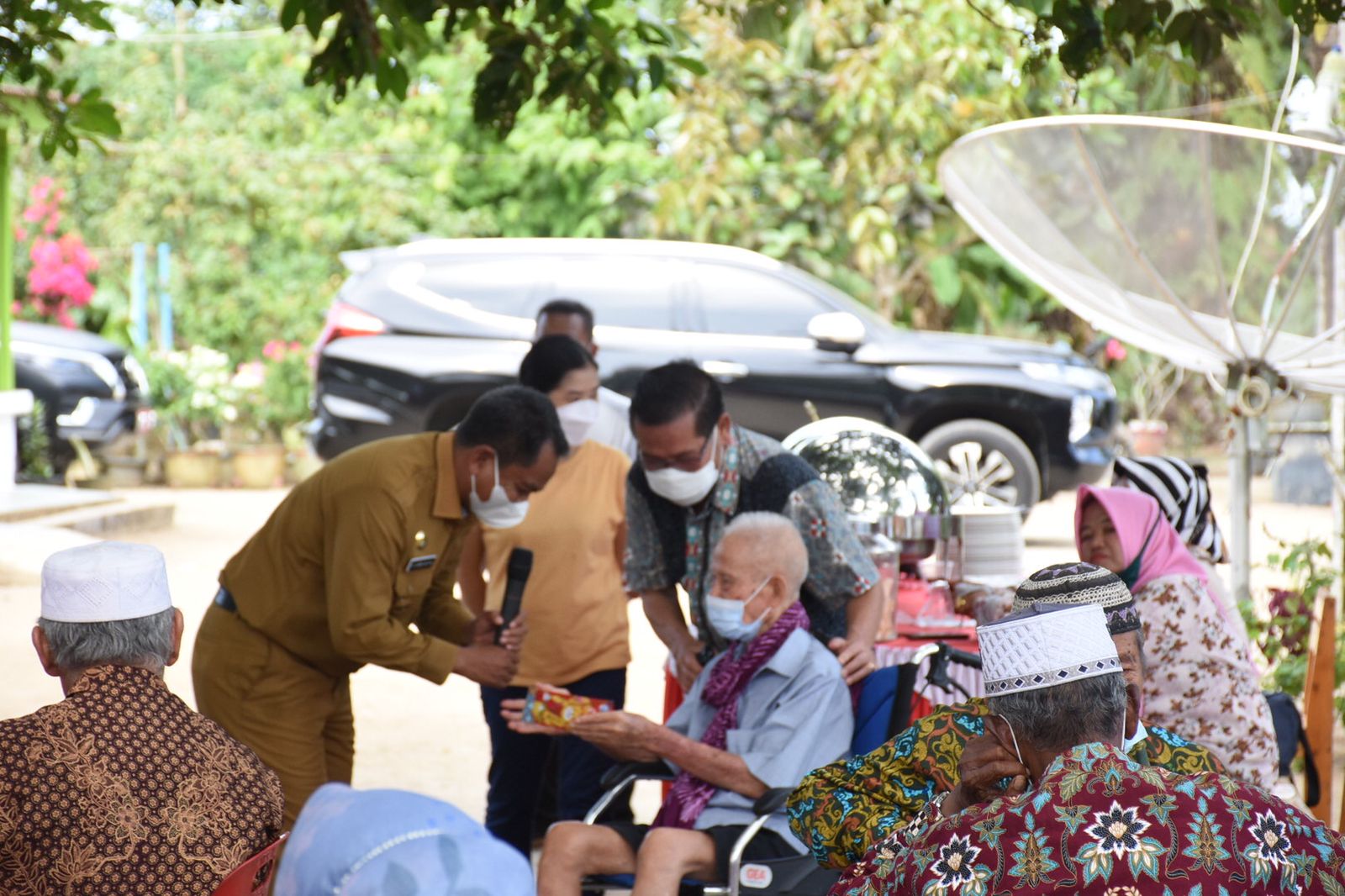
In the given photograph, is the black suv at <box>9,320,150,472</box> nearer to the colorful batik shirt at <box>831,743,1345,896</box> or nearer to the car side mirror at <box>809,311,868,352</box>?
the car side mirror at <box>809,311,868,352</box>

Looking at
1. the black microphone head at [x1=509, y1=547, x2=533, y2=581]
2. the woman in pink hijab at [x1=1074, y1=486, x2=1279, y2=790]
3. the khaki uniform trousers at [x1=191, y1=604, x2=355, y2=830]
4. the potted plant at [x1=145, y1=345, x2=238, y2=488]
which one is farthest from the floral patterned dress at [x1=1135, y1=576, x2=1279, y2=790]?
the potted plant at [x1=145, y1=345, x2=238, y2=488]

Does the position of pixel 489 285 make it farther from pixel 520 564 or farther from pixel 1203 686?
pixel 1203 686

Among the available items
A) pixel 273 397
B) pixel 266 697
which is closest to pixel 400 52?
pixel 266 697

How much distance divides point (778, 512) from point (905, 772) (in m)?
1.24

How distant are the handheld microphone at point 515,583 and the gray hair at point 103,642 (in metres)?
1.64

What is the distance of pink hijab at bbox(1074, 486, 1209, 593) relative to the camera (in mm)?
3752

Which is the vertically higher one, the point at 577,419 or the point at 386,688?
the point at 577,419

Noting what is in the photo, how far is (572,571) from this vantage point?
4703 mm

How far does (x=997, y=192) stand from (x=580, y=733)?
10.4ft

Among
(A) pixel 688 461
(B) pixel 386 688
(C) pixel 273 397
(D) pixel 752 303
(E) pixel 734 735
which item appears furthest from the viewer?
(C) pixel 273 397

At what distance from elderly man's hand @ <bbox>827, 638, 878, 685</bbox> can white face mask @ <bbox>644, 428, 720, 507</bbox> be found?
1.72 feet

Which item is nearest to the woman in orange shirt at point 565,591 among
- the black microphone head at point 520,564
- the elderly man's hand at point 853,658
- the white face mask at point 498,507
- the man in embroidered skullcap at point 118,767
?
the black microphone head at point 520,564

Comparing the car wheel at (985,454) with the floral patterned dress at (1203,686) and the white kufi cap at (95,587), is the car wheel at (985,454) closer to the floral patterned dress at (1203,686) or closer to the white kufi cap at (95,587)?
the floral patterned dress at (1203,686)

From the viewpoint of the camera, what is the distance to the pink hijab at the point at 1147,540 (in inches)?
148
